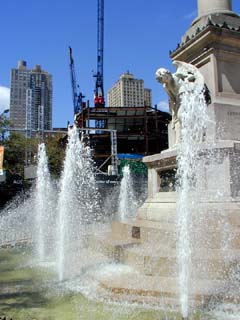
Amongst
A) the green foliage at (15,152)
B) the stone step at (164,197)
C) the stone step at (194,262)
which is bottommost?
the stone step at (194,262)

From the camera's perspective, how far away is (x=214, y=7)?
29.5 ft

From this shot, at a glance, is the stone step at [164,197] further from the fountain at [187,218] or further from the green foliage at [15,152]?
the green foliage at [15,152]

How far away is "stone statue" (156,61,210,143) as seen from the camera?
26.2 ft

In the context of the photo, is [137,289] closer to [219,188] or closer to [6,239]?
[219,188]

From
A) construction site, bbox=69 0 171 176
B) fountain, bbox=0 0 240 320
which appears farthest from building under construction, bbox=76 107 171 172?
fountain, bbox=0 0 240 320

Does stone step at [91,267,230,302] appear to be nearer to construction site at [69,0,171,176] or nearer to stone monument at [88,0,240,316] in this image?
stone monument at [88,0,240,316]

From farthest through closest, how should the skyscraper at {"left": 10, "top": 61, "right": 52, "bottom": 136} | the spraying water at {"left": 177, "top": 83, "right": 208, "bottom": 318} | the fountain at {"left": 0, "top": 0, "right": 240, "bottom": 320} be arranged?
1. the skyscraper at {"left": 10, "top": 61, "right": 52, "bottom": 136}
2. the spraying water at {"left": 177, "top": 83, "right": 208, "bottom": 318}
3. the fountain at {"left": 0, "top": 0, "right": 240, "bottom": 320}

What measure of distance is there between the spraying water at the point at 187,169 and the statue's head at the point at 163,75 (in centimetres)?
43

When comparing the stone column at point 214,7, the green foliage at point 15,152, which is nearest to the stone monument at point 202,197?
the stone column at point 214,7

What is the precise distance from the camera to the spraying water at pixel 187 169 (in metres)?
4.91

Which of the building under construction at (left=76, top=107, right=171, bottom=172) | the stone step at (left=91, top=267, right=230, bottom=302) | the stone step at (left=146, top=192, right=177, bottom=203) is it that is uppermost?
the building under construction at (left=76, top=107, right=171, bottom=172)

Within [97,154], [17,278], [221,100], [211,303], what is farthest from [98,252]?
[97,154]

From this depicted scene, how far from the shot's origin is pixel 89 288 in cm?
548

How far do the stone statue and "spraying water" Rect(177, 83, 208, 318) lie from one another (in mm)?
78
